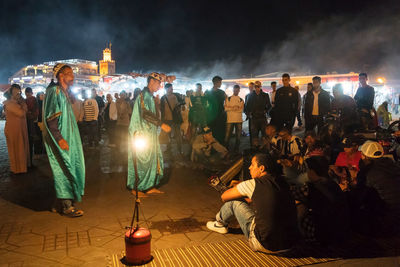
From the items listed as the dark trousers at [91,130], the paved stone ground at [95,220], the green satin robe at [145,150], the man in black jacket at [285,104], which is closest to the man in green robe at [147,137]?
the green satin robe at [145,150]

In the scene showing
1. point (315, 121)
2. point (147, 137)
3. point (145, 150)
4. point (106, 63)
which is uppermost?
point (106, 63)

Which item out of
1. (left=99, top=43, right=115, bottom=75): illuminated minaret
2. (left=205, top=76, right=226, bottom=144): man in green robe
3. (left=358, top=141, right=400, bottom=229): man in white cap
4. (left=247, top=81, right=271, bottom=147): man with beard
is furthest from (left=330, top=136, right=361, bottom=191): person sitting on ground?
(left=99, top=43, right=115, bottom=75): illuminated minaret

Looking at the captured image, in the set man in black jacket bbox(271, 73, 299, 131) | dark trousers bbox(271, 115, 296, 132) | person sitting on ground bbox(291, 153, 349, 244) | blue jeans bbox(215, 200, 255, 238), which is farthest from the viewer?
dark trousers bbox(271, 115, 296, 132)

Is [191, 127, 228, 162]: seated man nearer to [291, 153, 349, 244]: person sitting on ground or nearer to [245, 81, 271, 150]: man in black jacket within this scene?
[245, 81, 271, 150]: man in black jacket

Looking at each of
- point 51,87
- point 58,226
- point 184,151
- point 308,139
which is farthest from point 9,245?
point 184,151

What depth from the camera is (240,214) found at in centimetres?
373

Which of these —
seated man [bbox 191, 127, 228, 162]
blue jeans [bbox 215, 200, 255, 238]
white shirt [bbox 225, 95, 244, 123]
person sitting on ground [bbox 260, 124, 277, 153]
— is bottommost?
blue jeans [bbox 215, 200, 255, 238]

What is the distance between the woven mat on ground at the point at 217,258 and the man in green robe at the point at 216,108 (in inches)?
226

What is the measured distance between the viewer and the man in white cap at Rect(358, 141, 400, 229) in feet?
12.5

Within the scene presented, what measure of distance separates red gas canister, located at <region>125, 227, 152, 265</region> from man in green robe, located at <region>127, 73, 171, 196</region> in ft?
7.68

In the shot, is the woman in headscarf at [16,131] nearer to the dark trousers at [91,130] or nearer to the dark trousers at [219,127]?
the dark trousers at [91,130]

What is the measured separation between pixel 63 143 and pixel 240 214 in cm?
262

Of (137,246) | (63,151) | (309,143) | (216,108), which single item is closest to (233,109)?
(216,108)

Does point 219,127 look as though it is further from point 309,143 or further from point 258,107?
point 309,143
